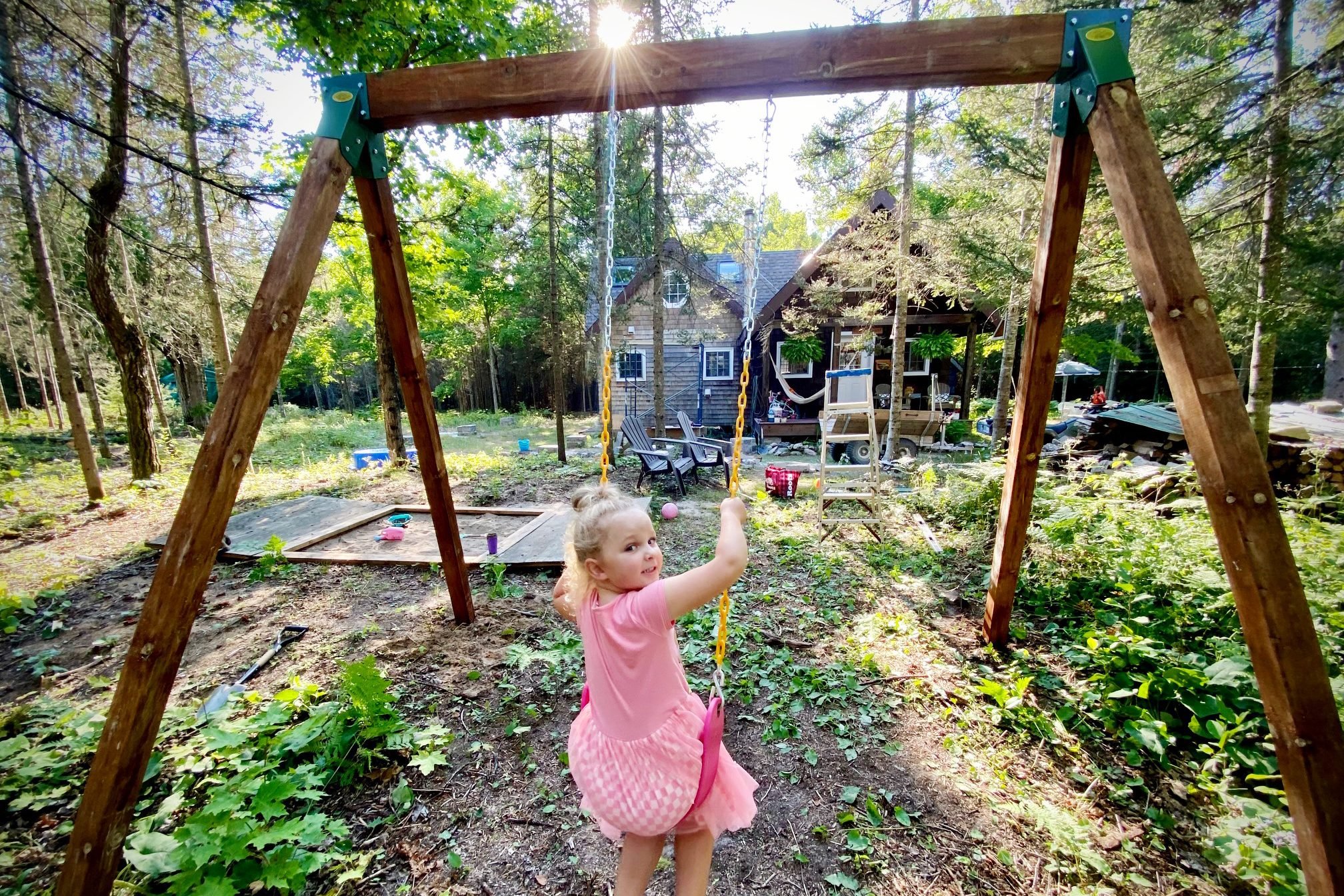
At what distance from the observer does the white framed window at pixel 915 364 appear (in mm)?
14664

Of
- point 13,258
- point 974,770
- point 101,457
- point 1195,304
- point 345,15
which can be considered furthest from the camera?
point 101,457

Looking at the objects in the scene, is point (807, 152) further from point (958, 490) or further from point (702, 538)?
point (702, 538)

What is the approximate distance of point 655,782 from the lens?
1.42 m

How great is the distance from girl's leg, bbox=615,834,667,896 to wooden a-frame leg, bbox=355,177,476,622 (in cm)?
225

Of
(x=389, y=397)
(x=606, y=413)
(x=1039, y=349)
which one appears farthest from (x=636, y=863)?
(x=389, y=397)

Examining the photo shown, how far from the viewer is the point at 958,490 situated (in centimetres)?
666

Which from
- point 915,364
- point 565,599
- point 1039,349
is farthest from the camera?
point 915,364

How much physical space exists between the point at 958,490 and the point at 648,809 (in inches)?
257

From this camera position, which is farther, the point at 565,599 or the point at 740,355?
the point at 740,355

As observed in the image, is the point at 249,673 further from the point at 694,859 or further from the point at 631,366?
the point at 631,366

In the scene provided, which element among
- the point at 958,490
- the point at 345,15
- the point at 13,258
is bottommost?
the point at 958,490

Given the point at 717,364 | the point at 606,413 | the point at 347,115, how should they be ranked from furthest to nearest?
the point at 717,364
the point at 347,115
the point at 606,413

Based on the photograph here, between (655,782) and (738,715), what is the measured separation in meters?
1.70

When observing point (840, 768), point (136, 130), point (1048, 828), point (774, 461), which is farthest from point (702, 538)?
point (136, 130)
